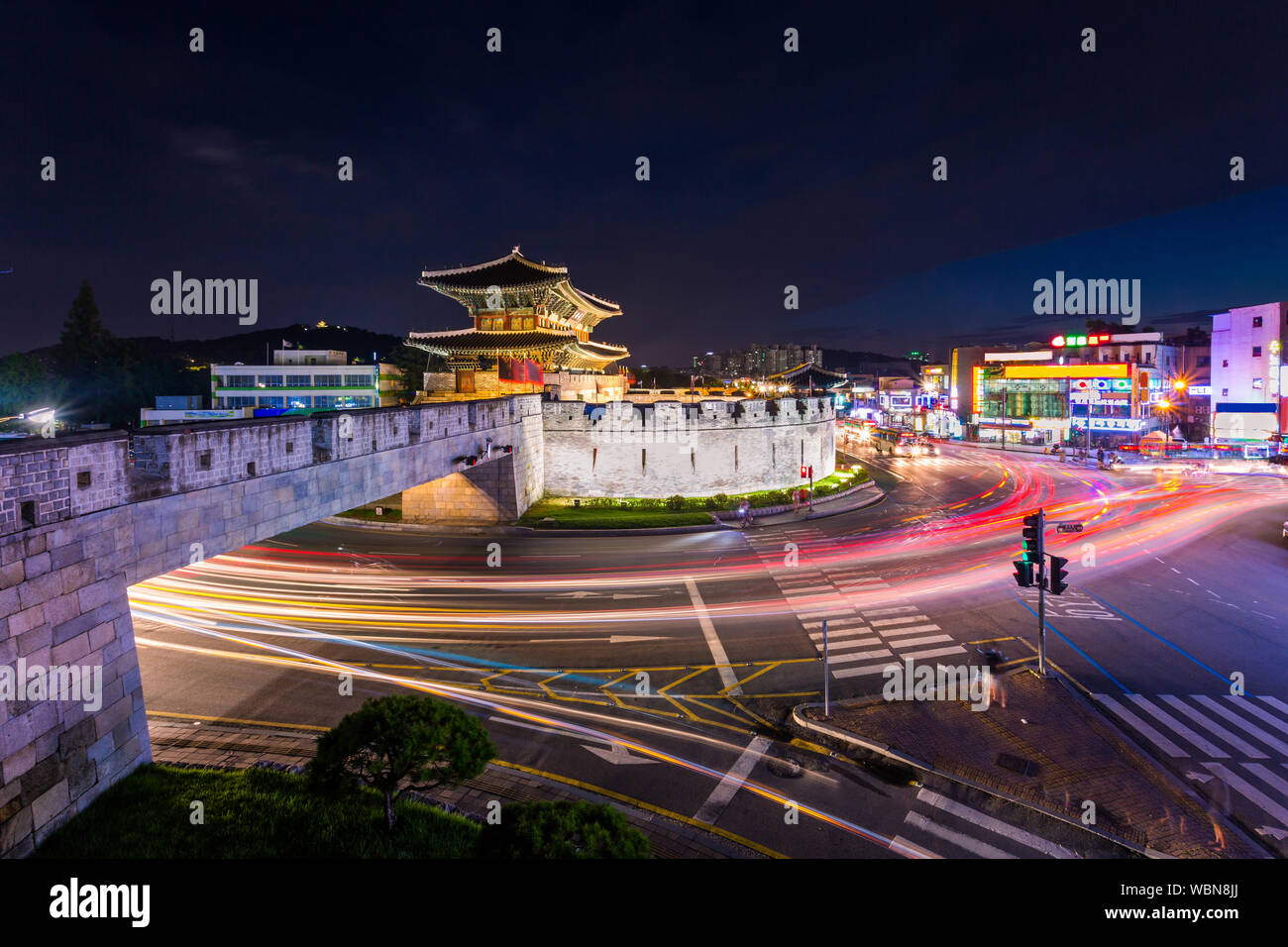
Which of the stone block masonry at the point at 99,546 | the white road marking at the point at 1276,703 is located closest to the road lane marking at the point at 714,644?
the stone block masonry at the point at 99,546

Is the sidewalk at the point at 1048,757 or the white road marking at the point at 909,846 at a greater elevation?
the sidewalk at the point at 1048,757

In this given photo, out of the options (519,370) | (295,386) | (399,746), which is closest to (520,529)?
(519,370)

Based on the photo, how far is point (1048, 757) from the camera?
34.2 ft

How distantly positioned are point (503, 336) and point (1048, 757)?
120ft

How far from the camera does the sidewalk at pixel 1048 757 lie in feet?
28.3

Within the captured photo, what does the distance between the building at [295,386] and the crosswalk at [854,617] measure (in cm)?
5264

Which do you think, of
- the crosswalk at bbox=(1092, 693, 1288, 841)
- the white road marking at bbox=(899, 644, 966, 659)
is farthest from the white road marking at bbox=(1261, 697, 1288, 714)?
the white road marking at bbox=(899, 644, 966, 659)

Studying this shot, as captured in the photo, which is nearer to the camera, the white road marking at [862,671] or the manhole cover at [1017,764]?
the manhole cover at [1017,764]

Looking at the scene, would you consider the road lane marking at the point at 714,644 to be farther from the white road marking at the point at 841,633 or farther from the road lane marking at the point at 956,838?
the road lane marking at the point at 956,838

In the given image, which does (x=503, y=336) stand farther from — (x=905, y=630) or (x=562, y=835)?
(x=562, y=835)

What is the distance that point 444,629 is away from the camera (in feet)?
54.0

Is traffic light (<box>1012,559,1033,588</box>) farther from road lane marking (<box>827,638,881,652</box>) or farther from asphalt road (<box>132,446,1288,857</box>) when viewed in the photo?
road lane marking (<box>827,638,881,652</box>)
